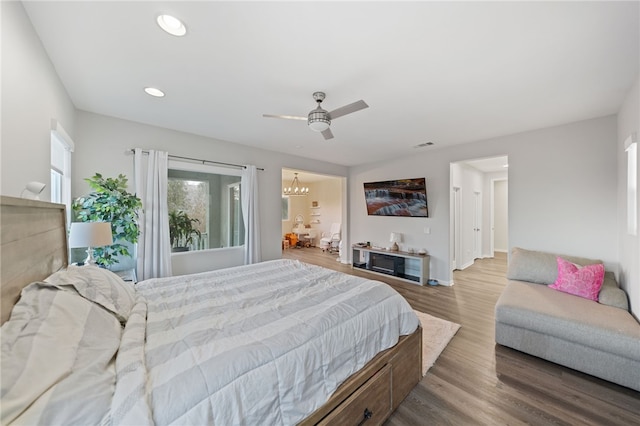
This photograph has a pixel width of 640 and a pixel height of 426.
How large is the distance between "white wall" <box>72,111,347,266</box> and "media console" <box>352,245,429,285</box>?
7.31 feet

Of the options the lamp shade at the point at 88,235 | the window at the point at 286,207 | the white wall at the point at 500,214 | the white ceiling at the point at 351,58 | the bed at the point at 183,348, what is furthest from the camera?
the window at the point at 286,207

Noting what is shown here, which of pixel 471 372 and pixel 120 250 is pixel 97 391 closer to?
pixel 120 250

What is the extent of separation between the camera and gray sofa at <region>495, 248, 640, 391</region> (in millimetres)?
1981

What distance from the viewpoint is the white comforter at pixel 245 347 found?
953 mm

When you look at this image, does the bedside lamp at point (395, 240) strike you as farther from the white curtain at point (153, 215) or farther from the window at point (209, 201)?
the white curtain at point (153, 215)

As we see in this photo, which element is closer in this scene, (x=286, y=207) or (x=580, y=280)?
(x=580, y=280)

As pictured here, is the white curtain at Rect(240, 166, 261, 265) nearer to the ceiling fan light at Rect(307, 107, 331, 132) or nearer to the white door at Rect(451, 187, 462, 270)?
the ceiling fan light at Rect(307, 107, 331, 132)

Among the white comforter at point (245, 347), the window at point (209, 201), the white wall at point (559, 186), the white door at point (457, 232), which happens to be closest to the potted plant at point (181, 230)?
the window at point (209, 201)

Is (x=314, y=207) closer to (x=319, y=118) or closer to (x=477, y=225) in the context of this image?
→ (x=477, y=225)

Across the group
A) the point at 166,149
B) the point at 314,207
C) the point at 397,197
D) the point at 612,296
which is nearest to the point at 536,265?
the point at 612,296

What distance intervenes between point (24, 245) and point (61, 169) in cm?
207

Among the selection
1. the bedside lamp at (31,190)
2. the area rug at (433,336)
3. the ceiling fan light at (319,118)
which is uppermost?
the ceiling fan light at (319,118)

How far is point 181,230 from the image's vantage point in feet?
12.1

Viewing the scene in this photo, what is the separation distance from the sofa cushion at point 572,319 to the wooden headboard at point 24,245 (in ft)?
12.1
